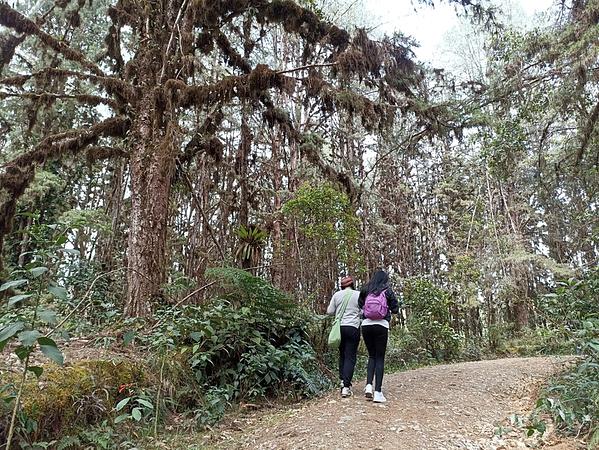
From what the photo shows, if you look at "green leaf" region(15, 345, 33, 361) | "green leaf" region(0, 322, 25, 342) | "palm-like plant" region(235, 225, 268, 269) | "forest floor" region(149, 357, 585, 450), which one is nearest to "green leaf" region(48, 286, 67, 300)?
"green leaf" region(0, 322, 25, 342)

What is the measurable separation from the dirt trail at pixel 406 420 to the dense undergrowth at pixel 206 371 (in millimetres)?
506

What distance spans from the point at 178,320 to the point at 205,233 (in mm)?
8179

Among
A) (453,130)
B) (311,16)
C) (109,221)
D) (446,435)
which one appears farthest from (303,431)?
(109,221)

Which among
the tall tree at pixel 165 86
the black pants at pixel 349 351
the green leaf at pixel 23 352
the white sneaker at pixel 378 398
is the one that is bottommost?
the white sneaker at pixel 378 398

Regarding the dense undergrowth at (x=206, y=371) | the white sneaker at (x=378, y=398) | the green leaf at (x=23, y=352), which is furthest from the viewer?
the white sneaker at (x=378, y=398)

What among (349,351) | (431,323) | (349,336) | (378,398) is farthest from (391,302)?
(431,323)

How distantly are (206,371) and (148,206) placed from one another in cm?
291

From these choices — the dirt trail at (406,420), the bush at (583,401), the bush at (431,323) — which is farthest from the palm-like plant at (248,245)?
the bush at (583,401)

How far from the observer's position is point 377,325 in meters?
5.18

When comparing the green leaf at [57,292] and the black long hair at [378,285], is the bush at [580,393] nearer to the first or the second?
the black long hair at [378,285]

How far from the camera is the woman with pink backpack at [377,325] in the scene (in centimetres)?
511

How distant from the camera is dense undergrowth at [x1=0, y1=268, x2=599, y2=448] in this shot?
372 centimetres

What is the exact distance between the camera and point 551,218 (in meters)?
16.6

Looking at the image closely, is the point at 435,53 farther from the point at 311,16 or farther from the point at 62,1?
the point at 62,1
